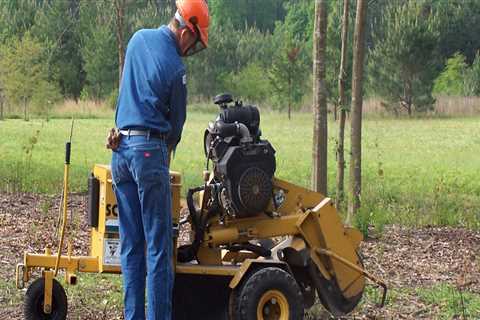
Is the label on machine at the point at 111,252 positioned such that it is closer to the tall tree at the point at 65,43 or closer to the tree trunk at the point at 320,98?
the tree trunk at the point at 320,98

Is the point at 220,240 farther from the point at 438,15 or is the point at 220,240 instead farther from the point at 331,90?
the point at 438,15

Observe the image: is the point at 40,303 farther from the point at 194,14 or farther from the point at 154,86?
the point at 194,14

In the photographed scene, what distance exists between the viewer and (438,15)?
2611 inches

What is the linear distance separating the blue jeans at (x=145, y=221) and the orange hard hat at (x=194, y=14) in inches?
29.3

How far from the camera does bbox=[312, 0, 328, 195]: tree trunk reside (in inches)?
408

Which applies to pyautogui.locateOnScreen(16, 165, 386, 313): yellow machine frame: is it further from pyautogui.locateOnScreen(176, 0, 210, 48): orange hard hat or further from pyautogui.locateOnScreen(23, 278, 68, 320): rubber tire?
pyautogui.locateOnScreen(176, 0, 210, 48): orange hard hat

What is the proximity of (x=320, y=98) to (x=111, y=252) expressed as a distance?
4.70 metres

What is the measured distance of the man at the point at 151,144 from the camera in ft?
18.9

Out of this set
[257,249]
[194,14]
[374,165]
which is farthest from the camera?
[374,165]

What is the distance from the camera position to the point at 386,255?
9711mm

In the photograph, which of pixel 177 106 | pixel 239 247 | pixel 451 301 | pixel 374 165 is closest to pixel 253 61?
pixel 374 165

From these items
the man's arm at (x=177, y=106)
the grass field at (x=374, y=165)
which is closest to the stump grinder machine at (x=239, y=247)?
the man's arm at (x=177, y=106)

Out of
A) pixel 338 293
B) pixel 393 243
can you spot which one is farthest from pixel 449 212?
pixel 338 293

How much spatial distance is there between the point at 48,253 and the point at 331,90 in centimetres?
4406
